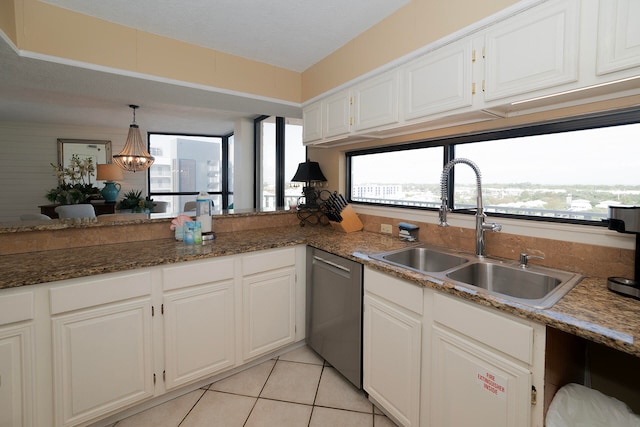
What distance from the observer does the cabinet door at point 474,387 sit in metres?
1.05

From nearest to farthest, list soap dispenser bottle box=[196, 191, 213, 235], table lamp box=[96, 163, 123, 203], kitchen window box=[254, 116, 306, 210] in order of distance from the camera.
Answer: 1. soap dispenser bottle box=[196, 191, 213, 235]
2. kitchen window box=[254, 116, 306, 210]
3. table lamp box=[96, 163, 123, 203]

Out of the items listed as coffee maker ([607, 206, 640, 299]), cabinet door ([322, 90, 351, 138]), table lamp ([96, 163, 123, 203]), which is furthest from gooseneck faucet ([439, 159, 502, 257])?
table lamp ([96, 163, 123, 203])

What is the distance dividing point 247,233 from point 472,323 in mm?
1819

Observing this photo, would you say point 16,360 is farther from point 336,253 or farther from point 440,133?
point 440,133

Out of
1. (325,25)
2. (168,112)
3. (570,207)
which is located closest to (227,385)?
(570,207)

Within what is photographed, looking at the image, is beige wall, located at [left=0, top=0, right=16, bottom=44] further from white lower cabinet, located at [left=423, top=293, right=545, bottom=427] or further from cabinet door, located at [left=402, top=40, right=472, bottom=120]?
white lower cabinet, located at [left=423, top=293, right=545, bottom=427]

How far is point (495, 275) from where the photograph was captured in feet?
5.12

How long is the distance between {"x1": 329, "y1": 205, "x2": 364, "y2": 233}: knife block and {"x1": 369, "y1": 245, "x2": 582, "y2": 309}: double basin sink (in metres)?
0.68

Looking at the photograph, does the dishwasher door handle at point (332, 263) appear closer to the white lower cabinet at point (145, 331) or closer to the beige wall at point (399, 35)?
the white lower cabinet at point (145, 331)

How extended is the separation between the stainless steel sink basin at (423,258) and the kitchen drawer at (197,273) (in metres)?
0.98

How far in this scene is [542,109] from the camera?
4.66ft

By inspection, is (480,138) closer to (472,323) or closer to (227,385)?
(472,323)

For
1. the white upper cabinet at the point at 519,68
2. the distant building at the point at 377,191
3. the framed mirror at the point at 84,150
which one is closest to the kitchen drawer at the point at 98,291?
the white upper cabinet at the point at 519,68

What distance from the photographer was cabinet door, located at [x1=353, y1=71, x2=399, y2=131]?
185 cm
